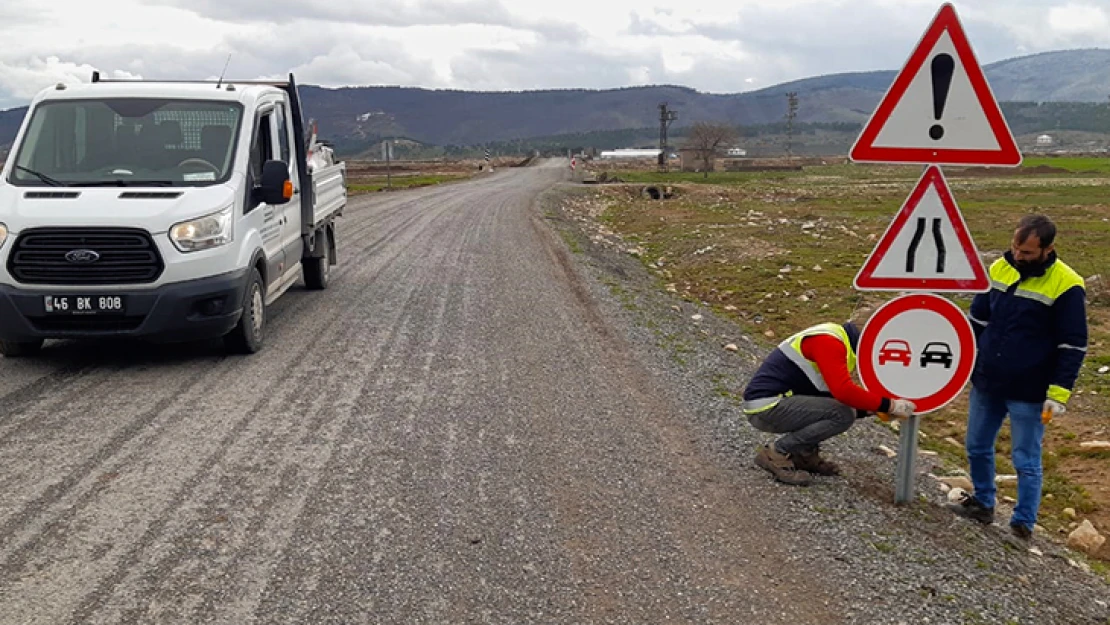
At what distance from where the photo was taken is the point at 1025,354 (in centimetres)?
516

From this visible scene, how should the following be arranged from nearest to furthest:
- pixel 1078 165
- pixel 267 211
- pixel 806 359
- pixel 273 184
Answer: pixel 806 359
pixel 273 184
pixel 267 211
pixel 1078 165

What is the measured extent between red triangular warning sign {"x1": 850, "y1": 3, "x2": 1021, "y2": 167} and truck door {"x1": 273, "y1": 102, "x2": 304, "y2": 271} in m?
6.81

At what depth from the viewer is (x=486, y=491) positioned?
5207 millimetres

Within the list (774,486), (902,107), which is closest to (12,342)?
(774,486)

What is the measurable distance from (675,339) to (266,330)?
429 cm

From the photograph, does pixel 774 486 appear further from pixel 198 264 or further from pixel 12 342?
pixel 12 342

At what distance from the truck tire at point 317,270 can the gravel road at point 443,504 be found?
2.99 m

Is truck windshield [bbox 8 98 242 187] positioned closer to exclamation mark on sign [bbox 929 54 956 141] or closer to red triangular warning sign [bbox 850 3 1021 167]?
red triangular warning sign [bbox 850 3 1021 167]

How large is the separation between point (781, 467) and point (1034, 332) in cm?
160

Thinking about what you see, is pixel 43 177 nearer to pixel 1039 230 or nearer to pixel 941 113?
pixel 941 113

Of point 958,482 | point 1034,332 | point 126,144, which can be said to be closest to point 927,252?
point 1034,332

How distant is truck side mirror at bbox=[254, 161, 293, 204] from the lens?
8430mm

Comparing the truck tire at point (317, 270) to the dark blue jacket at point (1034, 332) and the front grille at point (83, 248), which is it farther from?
the dark blue jacket at point (1034, 332)

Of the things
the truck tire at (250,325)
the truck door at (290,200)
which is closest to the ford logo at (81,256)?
the truck tire at (250,325)
